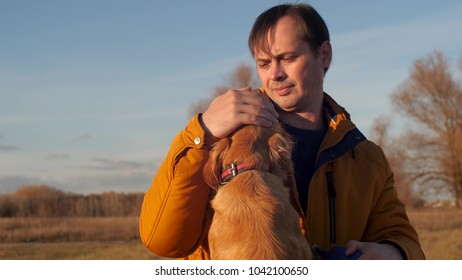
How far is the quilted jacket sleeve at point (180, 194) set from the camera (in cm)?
352

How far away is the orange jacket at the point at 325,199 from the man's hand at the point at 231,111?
8 cm

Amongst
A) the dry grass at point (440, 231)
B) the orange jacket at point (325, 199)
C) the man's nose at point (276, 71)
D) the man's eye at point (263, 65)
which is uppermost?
the man's eye at point (263, 65)

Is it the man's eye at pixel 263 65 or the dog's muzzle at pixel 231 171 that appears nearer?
the dog's muzzle at pixel 231 171

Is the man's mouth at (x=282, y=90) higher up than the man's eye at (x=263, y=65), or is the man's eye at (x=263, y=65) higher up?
the man's eye at (x=263, y=65)

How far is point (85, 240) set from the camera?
2409 centimetres

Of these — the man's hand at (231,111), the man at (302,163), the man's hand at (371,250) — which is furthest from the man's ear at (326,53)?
the man's hand at (371,250)

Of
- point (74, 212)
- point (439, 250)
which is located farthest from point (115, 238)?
point (439, 250)

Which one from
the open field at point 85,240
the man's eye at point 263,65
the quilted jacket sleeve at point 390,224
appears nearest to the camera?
the quilted jacket sleeve at point 390,224

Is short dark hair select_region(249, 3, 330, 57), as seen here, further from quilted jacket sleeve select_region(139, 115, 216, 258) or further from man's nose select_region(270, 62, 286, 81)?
quilted jacket sleeve select_region(139, 115, 216, 258)

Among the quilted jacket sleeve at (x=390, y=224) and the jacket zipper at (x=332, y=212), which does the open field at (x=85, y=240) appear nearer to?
the quilted jacket sleeve at (x=390, y=224)

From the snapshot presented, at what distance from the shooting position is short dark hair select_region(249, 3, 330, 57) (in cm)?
420

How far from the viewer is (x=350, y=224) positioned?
4027 millimetres

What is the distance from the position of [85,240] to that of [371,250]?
21963mm

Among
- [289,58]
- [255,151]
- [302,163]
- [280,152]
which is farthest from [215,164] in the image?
[289,58]
